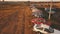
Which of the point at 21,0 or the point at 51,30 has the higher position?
the point at 21,0

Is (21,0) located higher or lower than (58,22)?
higher

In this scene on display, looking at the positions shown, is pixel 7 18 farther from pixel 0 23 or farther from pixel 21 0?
pixel 21 0

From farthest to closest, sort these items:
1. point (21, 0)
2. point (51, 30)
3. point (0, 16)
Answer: point (21, 0), point (0, 16), point (51, 30)

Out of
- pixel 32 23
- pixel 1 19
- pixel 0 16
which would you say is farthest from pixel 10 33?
pixel 0 16

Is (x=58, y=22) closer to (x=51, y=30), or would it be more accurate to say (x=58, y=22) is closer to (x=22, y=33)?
(x=51, y=30)

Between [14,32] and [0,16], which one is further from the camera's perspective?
[0,16]

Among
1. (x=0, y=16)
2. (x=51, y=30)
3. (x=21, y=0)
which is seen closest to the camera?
(x=51, y=30)

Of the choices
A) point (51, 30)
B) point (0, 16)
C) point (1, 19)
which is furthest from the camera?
point (0, 16)

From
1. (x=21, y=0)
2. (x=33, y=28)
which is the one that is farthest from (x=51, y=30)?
(x=21, y=0)

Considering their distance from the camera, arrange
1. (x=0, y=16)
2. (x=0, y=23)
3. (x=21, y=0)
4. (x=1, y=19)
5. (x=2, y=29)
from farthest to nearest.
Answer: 1. (x=21, y=0)
2. (x=0, y=16)
3. (x=1, y=19)
4. (x=0, y=23)
5. (x=2, y=29)
